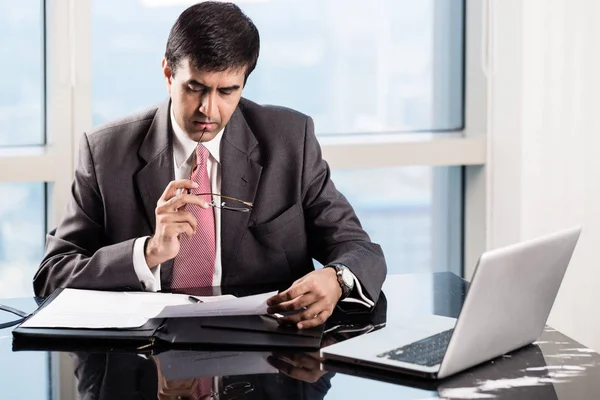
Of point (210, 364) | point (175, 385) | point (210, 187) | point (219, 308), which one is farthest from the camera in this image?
point (210, 187)

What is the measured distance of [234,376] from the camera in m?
A: 1.61

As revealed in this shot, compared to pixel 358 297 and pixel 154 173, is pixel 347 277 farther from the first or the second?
pixel 154 173

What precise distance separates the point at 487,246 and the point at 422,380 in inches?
93.4

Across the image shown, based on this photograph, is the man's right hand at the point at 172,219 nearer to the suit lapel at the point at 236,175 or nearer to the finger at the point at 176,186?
the finger at the point at 176,186

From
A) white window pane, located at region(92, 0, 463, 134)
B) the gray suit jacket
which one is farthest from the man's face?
white window pane, located at region(92, 0, 463, 134)

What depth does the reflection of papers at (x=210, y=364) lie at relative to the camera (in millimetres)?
1627

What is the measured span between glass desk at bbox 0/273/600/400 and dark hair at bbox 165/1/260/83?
89cm

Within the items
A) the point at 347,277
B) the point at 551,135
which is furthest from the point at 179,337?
the point at 551,135

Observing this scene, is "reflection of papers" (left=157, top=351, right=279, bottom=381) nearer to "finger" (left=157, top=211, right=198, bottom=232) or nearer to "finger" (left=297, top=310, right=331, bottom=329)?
"finger" (left=297, top=310, right=331, bottom=329)

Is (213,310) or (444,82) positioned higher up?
(444,82)

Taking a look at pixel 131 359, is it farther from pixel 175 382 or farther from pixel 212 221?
pixel 212 221

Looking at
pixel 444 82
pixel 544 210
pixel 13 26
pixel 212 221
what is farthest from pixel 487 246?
pixel 13 26

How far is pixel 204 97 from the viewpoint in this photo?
2398mm

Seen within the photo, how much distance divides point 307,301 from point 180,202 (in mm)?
378
